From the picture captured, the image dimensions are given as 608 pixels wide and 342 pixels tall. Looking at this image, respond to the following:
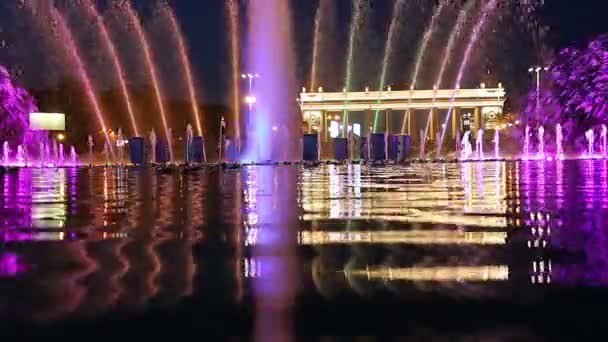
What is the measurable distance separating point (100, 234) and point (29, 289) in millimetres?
2544

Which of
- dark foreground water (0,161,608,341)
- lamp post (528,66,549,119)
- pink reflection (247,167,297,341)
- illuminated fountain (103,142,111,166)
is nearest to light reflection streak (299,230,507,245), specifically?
dark foreground water (0,161,608,341)

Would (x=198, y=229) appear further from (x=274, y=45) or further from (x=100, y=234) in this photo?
(x=274, y=45)

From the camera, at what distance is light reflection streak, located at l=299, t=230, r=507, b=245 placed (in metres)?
6.29

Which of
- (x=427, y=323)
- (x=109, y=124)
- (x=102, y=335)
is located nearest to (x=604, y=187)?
(x=427, y=323)

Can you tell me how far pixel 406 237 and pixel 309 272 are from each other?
73.0 inches

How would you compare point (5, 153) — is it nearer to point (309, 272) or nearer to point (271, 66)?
point (271, 66)

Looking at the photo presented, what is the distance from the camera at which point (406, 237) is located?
6566 mm

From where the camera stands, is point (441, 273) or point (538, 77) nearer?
point (441, 273)

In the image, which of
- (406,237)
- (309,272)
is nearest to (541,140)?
(406,237)

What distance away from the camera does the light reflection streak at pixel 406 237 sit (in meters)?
6.29

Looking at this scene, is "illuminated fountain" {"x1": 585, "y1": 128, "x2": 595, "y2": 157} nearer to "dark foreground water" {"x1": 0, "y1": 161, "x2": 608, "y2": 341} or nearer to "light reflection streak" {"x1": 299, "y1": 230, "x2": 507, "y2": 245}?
"dark foreground water" {"x1": 0, "y1": 161, "x2": 608, "y2": 341}

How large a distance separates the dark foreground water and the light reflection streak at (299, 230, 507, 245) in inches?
0.7

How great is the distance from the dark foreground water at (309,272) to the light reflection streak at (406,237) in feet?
0.06

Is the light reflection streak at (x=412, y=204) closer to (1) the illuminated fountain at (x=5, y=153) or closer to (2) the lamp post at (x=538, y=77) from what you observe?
(1) the illuminated fountain at (x=5, y=153)
